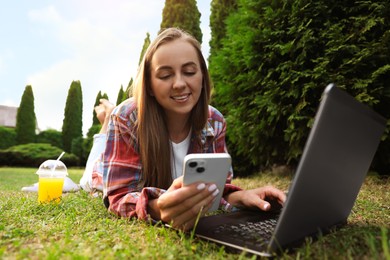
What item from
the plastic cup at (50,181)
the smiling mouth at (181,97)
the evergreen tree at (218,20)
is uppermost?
the evergreen tree at (218,20)

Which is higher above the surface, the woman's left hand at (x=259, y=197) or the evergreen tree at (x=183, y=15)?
the evergreen tree at (x=183, y=15)

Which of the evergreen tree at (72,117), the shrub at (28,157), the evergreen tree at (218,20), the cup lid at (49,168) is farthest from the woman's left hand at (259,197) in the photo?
the evergreen tree at (72,117)

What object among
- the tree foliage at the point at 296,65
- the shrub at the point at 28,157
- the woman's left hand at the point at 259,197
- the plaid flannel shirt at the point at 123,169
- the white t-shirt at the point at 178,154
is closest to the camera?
the woman's left hand at the point at 259,197

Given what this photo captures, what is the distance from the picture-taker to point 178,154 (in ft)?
7.40

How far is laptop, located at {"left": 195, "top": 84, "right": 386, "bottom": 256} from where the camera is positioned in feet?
2.93

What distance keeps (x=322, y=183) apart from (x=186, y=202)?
1.58 ft

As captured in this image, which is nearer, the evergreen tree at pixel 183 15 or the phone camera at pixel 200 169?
the phone camera at pixel 200 169

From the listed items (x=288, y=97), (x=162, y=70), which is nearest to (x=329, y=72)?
(x=288, y=97)

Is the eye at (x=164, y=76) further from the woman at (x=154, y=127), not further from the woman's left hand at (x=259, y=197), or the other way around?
the woman's left hand at (x=259, y=197)

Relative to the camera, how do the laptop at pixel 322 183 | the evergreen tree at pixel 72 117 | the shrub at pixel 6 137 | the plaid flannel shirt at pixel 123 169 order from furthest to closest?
the evergreen tree at pixel 72 117
the shrub at pixel 6 137
the plaid flannel shirt at pixel 123 169
the laptop at pixel 322 183

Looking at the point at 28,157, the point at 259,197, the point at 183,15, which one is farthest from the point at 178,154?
the point at 28,157

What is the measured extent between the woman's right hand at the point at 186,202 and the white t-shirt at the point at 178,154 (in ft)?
2.98

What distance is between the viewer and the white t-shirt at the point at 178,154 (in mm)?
2242

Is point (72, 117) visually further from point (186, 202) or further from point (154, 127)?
point (186, 202)
